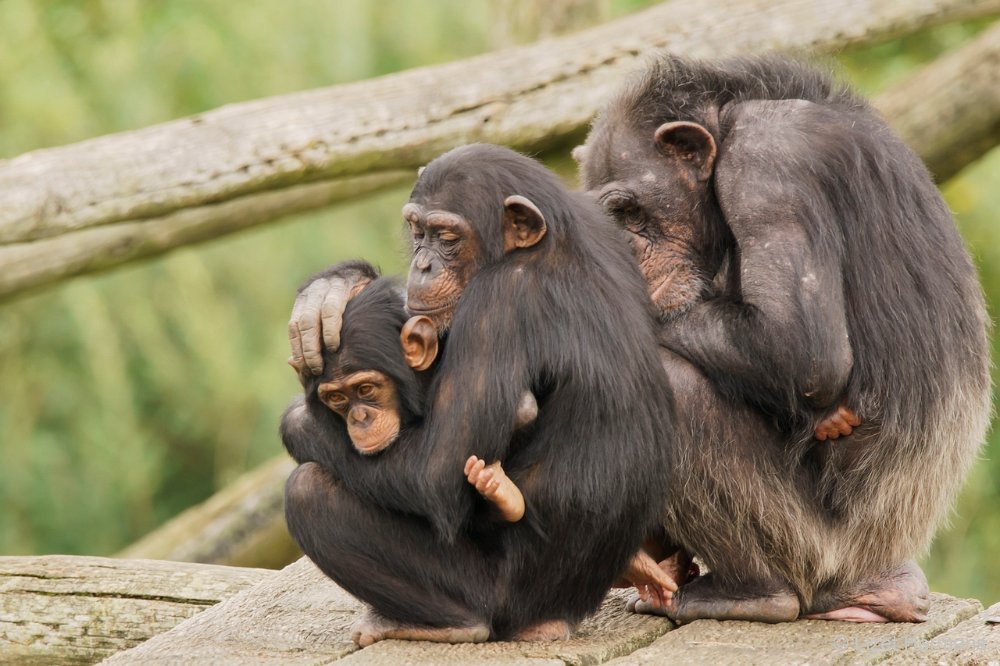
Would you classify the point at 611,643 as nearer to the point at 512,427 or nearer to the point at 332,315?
the point at 512,427

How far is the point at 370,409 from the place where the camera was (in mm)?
3504

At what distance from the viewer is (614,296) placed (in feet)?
11.5

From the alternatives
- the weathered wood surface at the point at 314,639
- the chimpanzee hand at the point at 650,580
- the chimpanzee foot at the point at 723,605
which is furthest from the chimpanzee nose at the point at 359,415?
the chimpanzee foot at the point at 723,605

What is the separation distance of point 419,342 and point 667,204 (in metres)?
0.87

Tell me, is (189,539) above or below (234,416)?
below

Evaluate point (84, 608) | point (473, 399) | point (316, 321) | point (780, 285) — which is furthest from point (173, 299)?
point (780, 285)

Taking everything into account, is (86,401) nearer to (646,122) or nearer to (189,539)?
(189,539)

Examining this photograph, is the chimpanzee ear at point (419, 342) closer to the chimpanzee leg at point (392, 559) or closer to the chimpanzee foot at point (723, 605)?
the chimpanzee leg at point (392, 559)

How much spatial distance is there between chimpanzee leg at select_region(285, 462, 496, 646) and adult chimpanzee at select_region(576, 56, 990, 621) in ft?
2.07

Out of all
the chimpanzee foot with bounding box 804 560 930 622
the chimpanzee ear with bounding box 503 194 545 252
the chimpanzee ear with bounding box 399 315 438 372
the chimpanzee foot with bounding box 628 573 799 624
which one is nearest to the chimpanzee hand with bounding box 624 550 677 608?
the chimpanzee foot with bounding box 628 573 799 624

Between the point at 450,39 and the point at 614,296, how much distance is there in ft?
27.1

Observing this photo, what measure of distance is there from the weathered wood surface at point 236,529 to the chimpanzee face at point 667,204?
3.32 m

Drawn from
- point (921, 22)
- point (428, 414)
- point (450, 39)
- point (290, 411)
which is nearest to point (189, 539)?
point (290, 411)

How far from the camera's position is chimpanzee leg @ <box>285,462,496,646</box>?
3570mm
